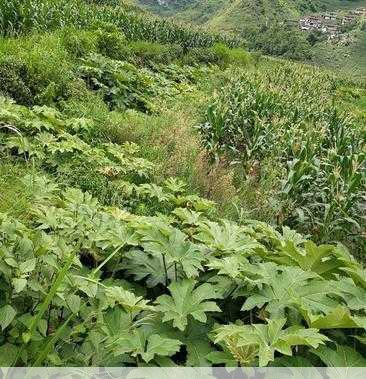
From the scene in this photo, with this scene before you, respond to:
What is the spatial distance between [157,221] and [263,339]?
1.07 metres

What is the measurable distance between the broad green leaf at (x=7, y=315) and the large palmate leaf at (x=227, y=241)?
105 cm

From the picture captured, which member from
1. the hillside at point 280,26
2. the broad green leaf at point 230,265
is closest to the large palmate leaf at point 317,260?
the broad green leaf at point 230,265

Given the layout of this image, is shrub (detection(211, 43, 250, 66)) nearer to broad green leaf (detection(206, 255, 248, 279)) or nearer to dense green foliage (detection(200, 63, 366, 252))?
dense green foliage (detection(200, 63, 366, 252))

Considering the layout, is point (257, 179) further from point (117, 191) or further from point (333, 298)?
point (333, 298)

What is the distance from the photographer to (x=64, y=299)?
200cm

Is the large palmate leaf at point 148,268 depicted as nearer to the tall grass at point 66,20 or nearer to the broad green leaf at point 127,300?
the broad green leaf at point 127,300

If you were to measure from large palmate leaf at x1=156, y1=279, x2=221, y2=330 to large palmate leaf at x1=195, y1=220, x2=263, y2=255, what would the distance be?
34 cm

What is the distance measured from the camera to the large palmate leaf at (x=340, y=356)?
6.56 ft

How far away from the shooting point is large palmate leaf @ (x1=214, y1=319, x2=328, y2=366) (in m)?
1.83

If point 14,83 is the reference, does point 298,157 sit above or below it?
below

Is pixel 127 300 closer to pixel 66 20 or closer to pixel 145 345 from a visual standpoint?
pixel 145 345

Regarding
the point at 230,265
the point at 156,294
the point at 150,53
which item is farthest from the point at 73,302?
the point at 150,53

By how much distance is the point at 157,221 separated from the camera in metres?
2.75

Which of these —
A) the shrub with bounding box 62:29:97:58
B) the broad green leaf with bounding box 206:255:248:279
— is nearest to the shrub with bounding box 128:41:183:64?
the shrub with bounding box 62:29:97:58
